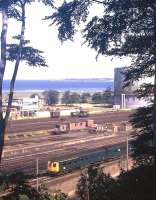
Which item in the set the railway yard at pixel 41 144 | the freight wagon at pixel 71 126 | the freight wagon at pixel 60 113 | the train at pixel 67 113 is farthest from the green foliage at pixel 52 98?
the freight wagon at pixel 71 126

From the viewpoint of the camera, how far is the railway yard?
1702 inches

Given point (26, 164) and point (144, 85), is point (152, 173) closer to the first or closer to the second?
point (144, 85)

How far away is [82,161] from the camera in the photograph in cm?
3919

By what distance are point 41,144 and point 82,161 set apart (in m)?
17.7

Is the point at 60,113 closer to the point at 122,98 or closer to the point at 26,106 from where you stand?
the point at 26,106

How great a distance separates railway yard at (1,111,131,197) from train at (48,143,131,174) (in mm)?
1386

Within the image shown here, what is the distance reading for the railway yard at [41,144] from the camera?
43.2 meters

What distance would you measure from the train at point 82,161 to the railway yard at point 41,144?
139 cm

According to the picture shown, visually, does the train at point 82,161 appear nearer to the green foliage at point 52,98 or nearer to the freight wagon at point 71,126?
the freight wagon at point 71,126

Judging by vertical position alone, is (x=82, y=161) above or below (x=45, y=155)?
above

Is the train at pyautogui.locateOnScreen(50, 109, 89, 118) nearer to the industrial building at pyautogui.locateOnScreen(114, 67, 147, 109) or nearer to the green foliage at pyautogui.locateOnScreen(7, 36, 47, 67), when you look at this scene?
the industrial building at pyautogui.locateOnScreen(114, 67, 147, 109)

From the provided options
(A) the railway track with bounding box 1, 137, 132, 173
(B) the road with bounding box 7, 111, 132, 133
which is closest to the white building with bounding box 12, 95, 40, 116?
(B) the road with bounding box 7, 111, 132, 133

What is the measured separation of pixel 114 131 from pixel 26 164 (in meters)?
32.2

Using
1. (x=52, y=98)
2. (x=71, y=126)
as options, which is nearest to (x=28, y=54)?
(x=71, y=126)
